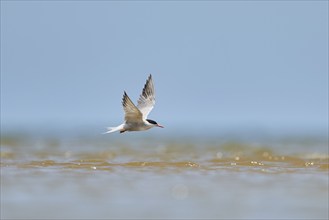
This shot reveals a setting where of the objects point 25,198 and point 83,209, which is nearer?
point 83,209

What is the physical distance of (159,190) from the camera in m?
18.9

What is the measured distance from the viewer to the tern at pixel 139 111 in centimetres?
2108

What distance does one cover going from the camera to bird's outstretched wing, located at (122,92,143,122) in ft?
68.1

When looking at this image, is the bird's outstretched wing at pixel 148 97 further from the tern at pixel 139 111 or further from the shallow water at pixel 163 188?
the shallow water at pixel 163 188

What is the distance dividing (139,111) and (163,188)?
2487 millimetres

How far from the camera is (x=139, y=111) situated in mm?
21094

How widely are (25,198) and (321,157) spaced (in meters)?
12.3

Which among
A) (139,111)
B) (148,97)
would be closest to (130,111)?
(139,111)

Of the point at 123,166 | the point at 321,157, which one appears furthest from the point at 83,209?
the point at 321,157

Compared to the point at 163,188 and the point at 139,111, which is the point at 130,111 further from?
the point at 163,188

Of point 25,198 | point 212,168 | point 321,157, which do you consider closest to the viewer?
point 25,198

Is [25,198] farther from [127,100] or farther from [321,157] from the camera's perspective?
[321,157]

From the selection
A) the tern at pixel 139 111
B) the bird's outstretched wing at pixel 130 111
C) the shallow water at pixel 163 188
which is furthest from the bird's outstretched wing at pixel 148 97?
the shallow water at pixel 163 188

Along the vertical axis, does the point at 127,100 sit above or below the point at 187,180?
above
